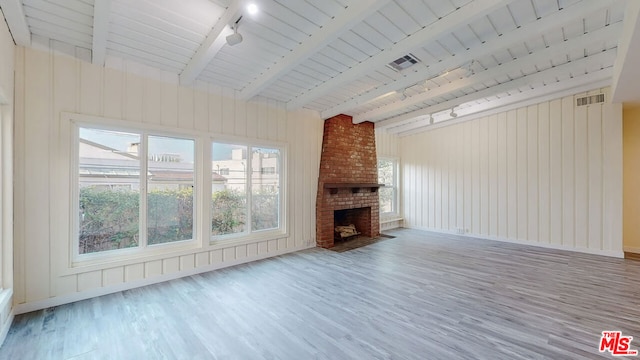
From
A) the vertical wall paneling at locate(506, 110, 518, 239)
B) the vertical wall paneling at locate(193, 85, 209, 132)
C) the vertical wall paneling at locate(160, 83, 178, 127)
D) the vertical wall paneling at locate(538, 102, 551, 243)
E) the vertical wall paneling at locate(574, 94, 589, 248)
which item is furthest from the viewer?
the vertical wall paneling at locate(506, 110, 518, 239)

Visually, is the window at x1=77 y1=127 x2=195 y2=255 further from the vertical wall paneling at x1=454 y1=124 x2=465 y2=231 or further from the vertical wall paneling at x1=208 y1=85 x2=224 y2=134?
the vertical wall paneling at x1=454 y1=124 x2=465 y2=231

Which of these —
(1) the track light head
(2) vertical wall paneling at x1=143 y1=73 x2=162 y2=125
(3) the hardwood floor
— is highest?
(1) the track light head

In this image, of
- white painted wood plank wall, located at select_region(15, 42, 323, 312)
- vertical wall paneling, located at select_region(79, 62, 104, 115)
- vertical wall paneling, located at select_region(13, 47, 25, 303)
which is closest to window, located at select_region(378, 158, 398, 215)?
white painted wood plank wall, located at select_region(15, 42, 323, 312)

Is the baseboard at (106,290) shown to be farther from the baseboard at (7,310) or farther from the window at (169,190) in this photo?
the window at (169,190)

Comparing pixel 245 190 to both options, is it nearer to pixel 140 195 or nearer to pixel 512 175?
pixel 140 195

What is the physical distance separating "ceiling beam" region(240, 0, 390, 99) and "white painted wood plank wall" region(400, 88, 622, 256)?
17.0ft

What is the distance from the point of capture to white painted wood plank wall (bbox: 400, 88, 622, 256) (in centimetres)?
Result: 475

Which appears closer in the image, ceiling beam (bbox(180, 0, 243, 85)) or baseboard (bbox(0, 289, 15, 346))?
baseboard (bbox(0, 289, 15, 346))

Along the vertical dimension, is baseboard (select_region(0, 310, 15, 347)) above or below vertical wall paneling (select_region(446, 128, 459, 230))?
below

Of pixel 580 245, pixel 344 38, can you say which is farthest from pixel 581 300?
pixel 344 38

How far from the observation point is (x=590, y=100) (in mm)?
4836

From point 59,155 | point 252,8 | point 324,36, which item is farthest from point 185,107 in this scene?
point 324,36

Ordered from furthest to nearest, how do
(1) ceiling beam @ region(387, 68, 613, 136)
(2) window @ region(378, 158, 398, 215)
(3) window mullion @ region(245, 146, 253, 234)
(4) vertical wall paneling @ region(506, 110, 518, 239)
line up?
(2) window @ region(378, 158, 398, 215) < (4) vertical wall paneling @ region(506, 110, 518, 239) < (3) window mullion @ region(245, 146, 253, 234) < (1) ceiling beam @ region(387, 68, 613, 136)

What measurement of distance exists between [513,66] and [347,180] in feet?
11.4
